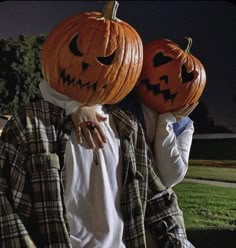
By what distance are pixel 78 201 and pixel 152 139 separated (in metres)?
0.28

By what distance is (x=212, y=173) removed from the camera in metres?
2.34

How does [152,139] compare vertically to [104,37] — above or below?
below

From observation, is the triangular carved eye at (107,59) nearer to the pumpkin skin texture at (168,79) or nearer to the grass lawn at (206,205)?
the pumpkin skin texture at (168,79)

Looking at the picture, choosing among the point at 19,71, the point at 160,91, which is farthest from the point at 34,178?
the point at 19,71

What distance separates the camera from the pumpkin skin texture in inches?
52.4

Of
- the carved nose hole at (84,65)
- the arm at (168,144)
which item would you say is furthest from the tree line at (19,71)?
the carved nose hole at (84,65)

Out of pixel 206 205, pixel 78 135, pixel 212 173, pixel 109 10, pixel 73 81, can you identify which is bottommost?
pixel 206 205

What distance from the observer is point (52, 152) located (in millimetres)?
1185

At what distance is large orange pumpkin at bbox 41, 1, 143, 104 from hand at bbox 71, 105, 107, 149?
0.02 meters

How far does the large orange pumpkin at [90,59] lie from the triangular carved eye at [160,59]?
0.38 feet

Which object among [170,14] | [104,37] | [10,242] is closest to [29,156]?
[10,242]

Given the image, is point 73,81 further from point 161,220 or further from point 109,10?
point 161,220

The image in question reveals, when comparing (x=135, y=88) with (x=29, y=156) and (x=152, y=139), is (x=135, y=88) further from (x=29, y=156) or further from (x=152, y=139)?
(x=29, y=156)

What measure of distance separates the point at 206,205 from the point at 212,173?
139mm
